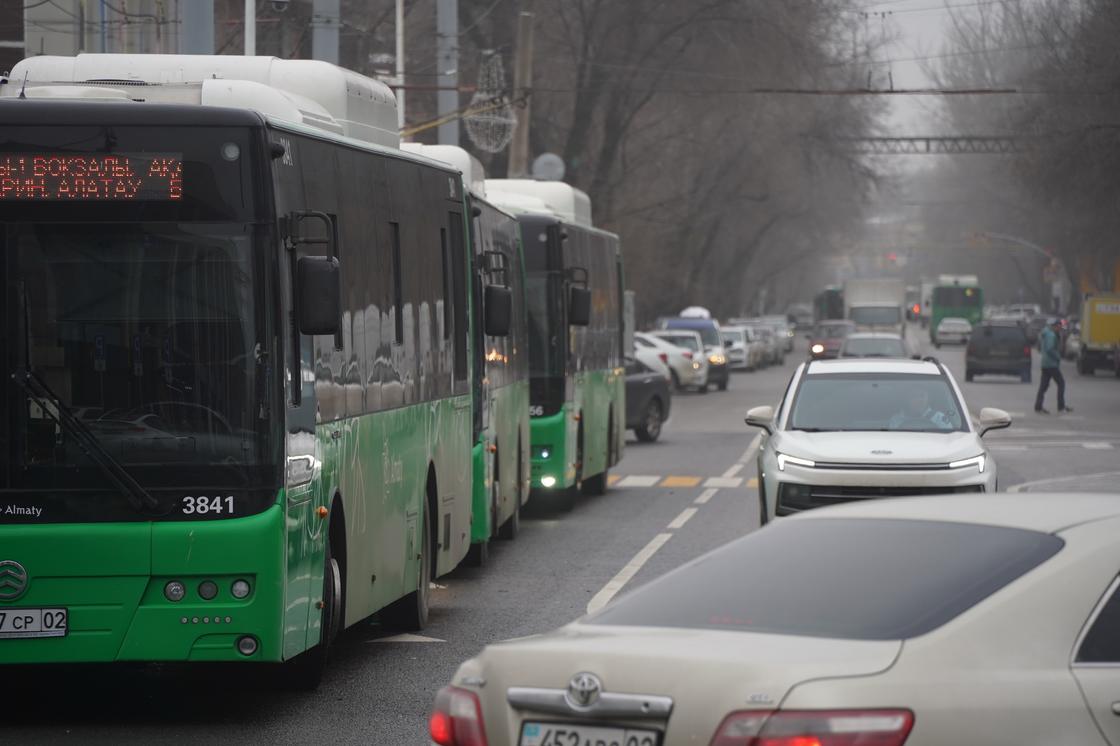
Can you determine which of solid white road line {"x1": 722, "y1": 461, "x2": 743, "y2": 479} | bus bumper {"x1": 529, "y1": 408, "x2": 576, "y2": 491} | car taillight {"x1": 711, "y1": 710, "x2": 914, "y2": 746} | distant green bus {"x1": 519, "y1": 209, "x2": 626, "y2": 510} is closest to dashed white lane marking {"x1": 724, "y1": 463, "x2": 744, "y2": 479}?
solid white road line {"x1": 722, "y1": 461, "x2": 743, "y2": 479}

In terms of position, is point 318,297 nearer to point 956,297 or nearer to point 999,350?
point 999,350

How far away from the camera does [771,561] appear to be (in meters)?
5.45

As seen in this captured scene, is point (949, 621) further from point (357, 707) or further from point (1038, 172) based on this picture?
point (1038, 172)

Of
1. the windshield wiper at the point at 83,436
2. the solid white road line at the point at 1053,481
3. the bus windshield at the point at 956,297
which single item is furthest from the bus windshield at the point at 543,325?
the bus windshield at the point at 956,297

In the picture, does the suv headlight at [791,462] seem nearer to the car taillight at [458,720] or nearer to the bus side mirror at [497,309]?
the bus side mirror at [497,309]

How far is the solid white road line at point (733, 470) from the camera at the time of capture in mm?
25453

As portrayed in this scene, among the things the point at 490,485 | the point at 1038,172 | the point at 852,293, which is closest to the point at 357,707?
the point at 490,485

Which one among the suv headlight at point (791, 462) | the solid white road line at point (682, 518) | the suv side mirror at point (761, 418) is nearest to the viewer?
the suv headlight at point (791, 462)

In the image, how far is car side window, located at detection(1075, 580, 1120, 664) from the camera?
16.1ft

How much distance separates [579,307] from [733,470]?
289 inches

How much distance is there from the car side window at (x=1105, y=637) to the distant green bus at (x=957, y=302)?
102803 millimetres

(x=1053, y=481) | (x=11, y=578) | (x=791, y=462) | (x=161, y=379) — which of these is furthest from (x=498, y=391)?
(x=1053, y=481)

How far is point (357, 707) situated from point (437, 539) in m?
3.13

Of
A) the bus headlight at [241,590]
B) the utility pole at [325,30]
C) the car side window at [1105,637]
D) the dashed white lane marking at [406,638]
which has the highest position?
the utility pole at [325,30]
